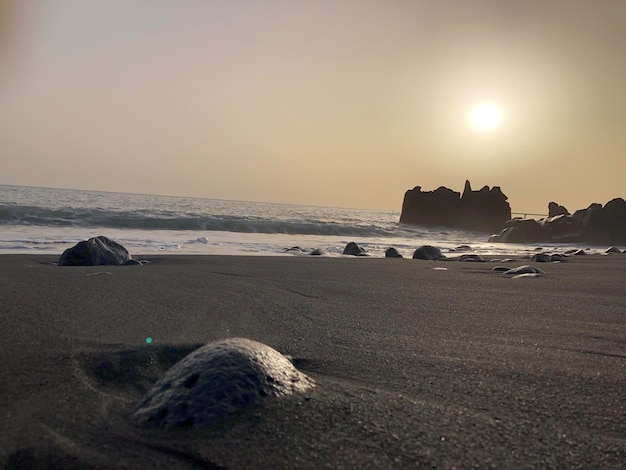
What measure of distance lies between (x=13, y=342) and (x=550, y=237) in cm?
2091

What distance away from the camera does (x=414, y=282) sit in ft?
14.8

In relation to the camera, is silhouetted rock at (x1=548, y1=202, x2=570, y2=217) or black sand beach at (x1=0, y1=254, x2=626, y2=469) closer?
black sand beach at (x1=0, y1=254, x2=626, y2=469)

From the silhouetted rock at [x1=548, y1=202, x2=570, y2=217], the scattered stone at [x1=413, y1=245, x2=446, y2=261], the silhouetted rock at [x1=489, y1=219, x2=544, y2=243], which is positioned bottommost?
the scattered stone at [x1=413, y1=245, x2=446, y2=261]

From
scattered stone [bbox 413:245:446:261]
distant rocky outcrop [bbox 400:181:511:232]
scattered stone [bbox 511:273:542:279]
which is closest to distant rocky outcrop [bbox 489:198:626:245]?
scattered stone [bbox 413:245:446:261]

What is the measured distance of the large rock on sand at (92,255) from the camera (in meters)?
4.95

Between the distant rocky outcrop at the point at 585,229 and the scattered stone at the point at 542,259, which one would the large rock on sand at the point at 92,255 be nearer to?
the scattered stone at the point at 542,259

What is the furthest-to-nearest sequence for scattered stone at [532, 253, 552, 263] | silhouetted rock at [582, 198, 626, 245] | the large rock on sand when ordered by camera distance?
1. silhouetted rock at [582, 198, 626, 245]
2. scattered stone at [532, 253, 552, 263]
3. the large rock on sand

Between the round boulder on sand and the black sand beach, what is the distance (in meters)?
0.04

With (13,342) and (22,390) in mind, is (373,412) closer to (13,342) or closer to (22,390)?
(22,390)

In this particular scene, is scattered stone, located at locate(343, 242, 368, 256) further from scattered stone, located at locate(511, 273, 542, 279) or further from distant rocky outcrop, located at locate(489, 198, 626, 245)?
distant rocky outcrop, located at locate(489, 198, 626, 245)

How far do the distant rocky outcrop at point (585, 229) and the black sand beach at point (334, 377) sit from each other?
17475 mm

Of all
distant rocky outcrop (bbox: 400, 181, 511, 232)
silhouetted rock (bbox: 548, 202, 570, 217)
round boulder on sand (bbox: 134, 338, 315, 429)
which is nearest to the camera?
round boulder on sand (bbox: 134, 338, 315, 429)

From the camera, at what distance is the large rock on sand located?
16.2 ft

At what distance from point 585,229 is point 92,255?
1996cm
